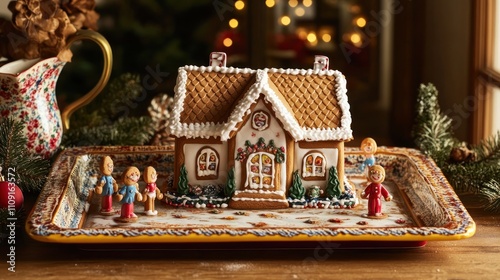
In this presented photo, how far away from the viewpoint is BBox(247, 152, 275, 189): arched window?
183 centimetres

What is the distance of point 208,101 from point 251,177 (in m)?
0.18

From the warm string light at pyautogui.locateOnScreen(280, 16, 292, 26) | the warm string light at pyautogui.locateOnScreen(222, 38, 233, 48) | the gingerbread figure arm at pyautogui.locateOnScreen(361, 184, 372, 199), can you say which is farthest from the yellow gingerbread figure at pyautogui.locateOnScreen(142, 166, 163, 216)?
the warm string light at pyautogui.locateOnScreen(280, 16, 292, 26)

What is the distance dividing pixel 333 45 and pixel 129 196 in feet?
6.19

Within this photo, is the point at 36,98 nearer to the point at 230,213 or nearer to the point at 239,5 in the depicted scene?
the point at 230,213

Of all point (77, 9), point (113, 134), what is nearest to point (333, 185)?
point (113, 134)

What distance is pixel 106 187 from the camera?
181 cm

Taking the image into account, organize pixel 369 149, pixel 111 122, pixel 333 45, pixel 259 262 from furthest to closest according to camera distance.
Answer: pixel 333 45 < pixel 111 122 < pixel 369 149 < pixel 259 262

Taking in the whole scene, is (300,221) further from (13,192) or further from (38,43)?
(38,43)

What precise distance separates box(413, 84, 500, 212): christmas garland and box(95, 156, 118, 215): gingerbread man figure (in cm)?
76

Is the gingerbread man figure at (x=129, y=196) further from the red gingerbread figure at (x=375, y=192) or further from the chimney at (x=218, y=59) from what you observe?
the red gingerbread figure at (x=375, y=192)

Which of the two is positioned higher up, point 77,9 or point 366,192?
point 77,9

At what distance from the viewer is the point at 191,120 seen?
5.98ft

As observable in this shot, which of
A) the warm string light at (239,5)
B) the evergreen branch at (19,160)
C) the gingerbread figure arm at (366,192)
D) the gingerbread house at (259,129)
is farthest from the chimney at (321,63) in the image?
the warm string light at (239,5)

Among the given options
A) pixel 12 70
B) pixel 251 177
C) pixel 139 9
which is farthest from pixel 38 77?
pixel 139 9
